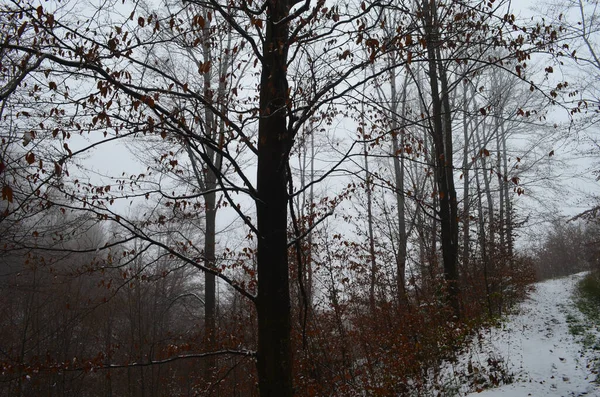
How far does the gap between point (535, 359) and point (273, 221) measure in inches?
210

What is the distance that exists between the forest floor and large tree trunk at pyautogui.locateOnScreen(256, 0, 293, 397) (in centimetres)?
338

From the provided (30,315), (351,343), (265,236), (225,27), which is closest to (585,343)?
(351,343)

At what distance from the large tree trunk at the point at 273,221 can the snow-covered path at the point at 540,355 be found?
3386 mm

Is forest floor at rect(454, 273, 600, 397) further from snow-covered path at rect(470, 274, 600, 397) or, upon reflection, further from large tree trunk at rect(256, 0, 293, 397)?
large tree trunk at rect(256, 0, 293, 397)

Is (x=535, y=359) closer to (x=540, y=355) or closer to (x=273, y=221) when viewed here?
(x=540, y=355)

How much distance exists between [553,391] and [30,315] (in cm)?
1192

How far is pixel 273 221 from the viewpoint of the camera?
315cm

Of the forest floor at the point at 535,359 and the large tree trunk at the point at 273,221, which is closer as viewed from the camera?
the large tree trunk at the point at 273,221

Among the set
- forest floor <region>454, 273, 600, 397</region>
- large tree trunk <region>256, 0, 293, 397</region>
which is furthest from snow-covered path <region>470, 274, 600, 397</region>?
large tree trunk <region>256, 0, 293, 397</region>

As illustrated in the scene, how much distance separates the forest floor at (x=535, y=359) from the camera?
4.95 meters

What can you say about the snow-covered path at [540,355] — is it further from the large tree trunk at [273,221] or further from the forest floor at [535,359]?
the large tree trunk at [273,221]

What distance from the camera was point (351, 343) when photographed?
7637 millimetres

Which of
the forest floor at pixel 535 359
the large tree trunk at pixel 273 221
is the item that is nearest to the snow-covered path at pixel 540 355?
the forest floor at pixel 535 359

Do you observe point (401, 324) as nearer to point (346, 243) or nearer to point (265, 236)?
point (346, 243)
